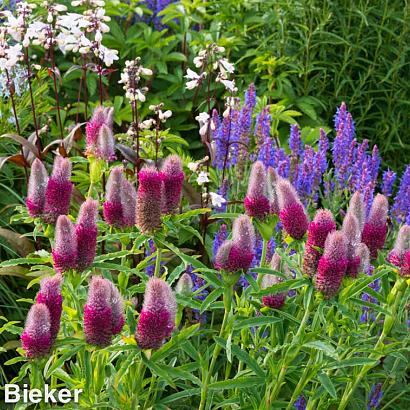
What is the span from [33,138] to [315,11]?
224 cm

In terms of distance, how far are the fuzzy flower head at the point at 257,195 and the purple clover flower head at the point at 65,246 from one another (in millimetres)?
511

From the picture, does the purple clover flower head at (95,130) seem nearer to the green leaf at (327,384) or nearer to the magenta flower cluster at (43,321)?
the magenta flower cluster at (43,321)

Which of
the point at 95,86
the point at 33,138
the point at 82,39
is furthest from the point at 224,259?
the point at 95,86

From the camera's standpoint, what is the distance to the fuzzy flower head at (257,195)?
2291 mm

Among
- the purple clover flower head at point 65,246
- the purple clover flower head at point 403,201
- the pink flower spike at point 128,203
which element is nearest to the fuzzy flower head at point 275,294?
the pink flower spike at point 128,203

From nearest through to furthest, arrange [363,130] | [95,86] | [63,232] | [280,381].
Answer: [63,232], [280,381], [95,86], [363,130]

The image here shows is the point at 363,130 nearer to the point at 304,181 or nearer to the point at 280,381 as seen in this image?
the point at 304,181

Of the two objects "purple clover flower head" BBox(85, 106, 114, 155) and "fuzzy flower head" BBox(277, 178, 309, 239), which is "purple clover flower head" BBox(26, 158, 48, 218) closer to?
"purple clover flower head" BBox(85, 106, 114, 155)

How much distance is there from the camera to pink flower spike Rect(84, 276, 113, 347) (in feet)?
6.29

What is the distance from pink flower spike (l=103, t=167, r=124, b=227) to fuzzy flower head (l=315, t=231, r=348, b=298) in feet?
2.04

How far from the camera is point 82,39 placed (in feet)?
10.8

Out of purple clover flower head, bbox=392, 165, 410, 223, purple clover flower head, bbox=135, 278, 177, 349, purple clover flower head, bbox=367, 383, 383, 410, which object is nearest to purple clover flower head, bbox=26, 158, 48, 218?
purple clover flower head, bbox=135, 278, 177, 349

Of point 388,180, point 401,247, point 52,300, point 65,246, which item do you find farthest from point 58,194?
point 388,180

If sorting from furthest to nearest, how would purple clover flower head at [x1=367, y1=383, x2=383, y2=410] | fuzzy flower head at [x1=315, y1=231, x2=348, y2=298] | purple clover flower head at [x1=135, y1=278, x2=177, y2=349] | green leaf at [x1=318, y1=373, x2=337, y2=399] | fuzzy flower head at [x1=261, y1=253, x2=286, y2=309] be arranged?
purple clover flower head at [x1=367, y1=383, x2=383, y2=410] → fuzzy flower head at [x1=261, y1=253, x2=286, y2=309] → green leaf at [x1=318, y1=373, x2=337, y2=399] → fuzzy flower head at [x1=315, y1=231, x2=348, y2=298] → purple clover flower head at [x1=135, y1=278, x2=177, y2=349]
